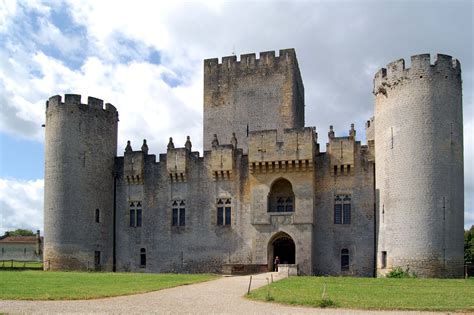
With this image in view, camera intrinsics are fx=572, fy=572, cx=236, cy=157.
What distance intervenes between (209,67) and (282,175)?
12394 millimetres

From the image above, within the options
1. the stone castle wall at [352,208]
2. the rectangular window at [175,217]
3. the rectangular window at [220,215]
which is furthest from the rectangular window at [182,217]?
the stone castle wall at [352,208]

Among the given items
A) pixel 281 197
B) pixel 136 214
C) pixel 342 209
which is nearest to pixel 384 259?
pixel 342 209

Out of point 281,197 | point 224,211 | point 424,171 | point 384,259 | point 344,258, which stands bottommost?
point 344,258

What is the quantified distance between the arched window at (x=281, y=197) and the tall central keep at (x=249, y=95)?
4.78 meters

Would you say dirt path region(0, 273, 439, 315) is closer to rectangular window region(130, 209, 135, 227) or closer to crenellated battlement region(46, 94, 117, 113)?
rectangular window region(130, 209, 135, 227)

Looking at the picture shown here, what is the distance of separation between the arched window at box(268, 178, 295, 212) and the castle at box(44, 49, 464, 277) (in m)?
0.07

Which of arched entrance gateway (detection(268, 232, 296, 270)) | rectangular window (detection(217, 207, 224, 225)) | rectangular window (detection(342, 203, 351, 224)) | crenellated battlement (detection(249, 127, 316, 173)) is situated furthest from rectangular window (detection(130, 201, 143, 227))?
rectangular window (detection(342, 203, 351, 224))

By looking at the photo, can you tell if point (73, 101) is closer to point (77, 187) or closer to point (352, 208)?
point (77, 187)

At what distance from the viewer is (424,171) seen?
103 ft

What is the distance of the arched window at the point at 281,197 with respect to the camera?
124 ft

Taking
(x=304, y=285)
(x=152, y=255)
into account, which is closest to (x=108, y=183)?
(x=152, y=255)

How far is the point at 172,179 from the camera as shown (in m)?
40.5

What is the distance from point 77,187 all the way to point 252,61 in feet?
52.1

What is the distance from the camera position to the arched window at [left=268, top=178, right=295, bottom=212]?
124ft
